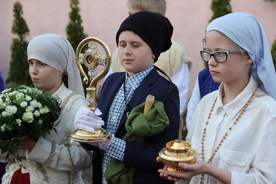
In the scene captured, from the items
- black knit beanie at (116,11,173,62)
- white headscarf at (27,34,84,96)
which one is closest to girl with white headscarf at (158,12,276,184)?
black knit beanie at (116,11,173,62)

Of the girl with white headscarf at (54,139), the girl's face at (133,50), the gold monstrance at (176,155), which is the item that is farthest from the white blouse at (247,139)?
the girl with white headscarf at (54,139)

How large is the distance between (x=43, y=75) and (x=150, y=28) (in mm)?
886

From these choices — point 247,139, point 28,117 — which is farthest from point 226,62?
point 28,117

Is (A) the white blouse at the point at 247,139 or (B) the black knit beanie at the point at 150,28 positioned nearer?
(A) the white blouse at the point at 247,139

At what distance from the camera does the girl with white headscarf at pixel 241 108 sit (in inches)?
81.4

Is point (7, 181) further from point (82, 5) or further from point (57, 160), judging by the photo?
point (82, 5)

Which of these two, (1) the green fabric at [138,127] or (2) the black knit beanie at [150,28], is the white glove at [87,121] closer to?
(1) the green fabric at [138,127]

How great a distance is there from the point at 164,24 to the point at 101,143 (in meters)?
0.83

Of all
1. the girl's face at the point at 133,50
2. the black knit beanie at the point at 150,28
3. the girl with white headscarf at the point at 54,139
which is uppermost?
the black knit beanie at the point at 150,28

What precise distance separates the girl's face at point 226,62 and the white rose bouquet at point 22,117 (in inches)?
42.3

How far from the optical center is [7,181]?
9.48 ft

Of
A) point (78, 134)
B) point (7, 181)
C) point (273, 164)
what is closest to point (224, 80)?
point (273, 164)

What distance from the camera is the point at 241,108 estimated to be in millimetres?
2215

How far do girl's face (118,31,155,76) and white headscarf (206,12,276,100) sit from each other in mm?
481
